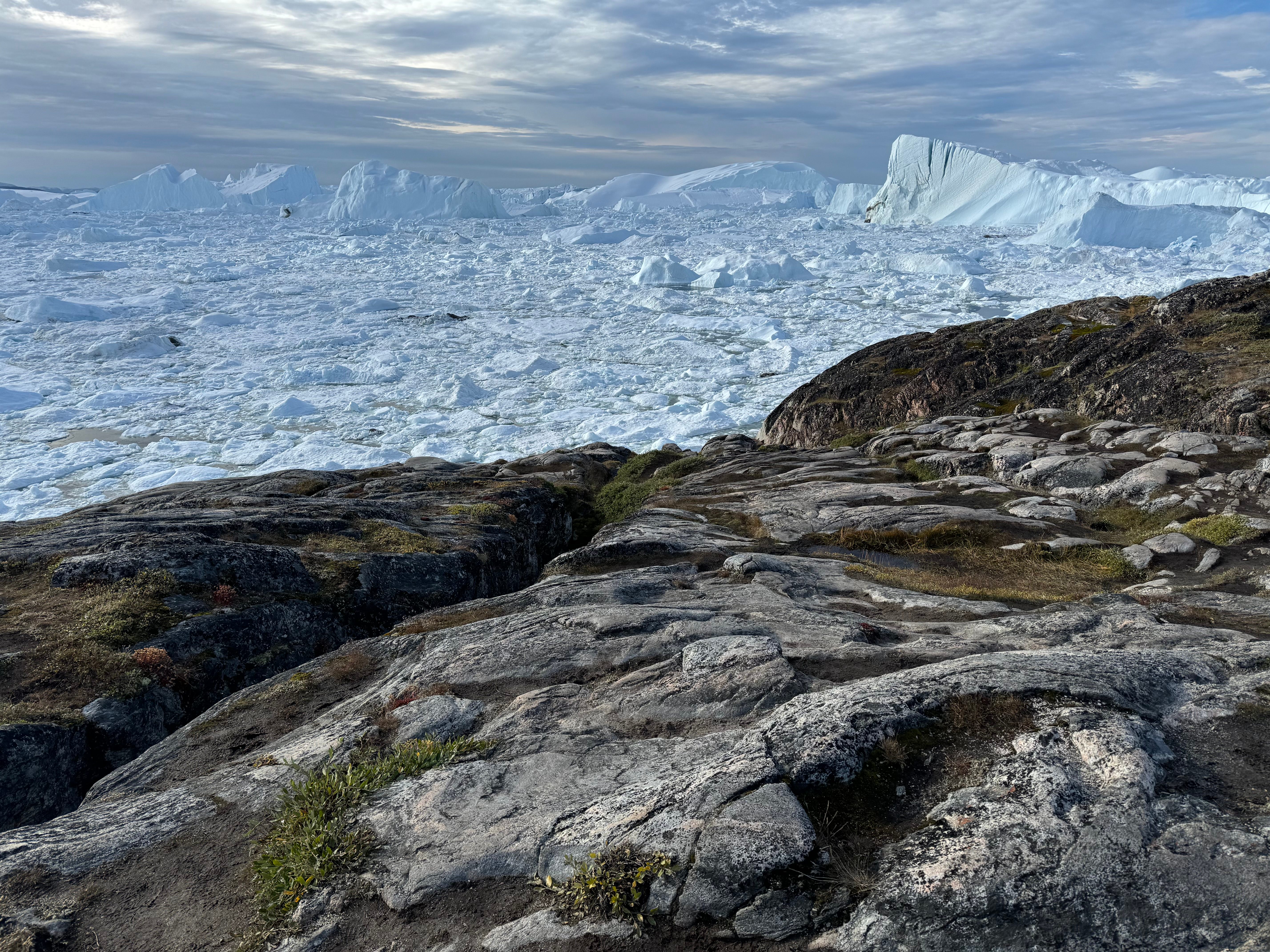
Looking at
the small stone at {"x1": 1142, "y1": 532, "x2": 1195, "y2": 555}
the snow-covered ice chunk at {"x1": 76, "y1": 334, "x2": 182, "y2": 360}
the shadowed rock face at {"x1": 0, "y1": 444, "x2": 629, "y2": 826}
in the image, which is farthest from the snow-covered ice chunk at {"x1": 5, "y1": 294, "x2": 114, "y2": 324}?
the small stone at {"x1": 1142, "y1": 532, "x2": 1195, "y2": 555}

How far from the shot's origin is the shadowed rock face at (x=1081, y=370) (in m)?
29.9

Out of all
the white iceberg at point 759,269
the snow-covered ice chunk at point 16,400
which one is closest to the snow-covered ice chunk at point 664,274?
the white iceberg at point 759,269

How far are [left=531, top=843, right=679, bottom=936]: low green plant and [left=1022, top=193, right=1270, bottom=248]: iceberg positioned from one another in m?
187

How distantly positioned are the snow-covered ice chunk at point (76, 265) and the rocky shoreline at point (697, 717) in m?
170

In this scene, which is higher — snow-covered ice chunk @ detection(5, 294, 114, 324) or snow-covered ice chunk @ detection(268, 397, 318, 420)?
snow-covered ice chunk @ detection(5, 294, 114, 324)

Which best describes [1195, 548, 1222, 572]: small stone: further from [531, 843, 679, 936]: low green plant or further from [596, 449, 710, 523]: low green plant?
[596, 449, 710, 523]: low green plant

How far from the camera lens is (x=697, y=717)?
870 cm

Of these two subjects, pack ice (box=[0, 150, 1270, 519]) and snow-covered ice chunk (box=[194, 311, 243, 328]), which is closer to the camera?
pack ice (box=[0, 150, 1270, 519])

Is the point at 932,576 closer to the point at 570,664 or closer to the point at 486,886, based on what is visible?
the point at 570,664

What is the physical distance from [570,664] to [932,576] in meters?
9.51

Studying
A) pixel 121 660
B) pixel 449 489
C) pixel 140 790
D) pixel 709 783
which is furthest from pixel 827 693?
pixel 449 489

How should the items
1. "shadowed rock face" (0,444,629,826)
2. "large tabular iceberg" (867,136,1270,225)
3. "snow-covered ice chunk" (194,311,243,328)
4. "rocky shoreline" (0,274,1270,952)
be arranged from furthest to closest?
"large tabular iceberg" (867,136,1270,225), "snow-covered ice chunk" (194,311,243,328), "shadowed rock face" (0,444,629,826), "rocky shoreline" (0,274,1270,952)

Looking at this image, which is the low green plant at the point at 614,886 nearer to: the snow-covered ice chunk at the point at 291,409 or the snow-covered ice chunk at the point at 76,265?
the snow-covered ice chunk at the point at 291,409

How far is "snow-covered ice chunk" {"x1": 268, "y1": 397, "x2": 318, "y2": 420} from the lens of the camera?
6862 cm
